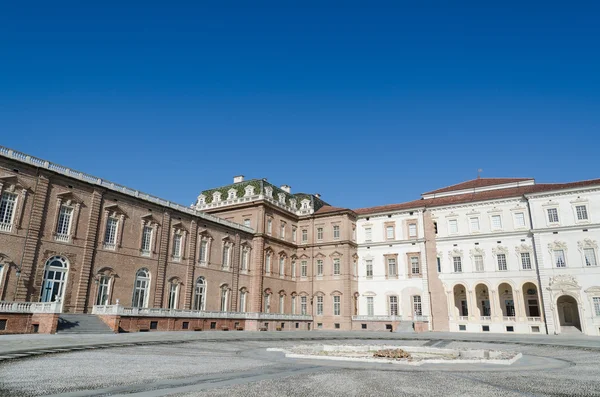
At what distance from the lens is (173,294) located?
37.9 metres

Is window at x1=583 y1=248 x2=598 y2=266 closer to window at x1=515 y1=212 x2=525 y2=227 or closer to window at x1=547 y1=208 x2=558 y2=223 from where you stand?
window at x1=547 y1=208 x2=558 y2=223

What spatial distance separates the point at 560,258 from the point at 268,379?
129 feet

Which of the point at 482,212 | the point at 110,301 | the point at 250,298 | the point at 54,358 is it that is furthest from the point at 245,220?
the point at 54,358

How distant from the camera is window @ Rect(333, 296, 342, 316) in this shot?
48344 millimetres

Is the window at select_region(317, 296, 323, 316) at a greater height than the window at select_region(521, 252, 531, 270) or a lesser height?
lesser

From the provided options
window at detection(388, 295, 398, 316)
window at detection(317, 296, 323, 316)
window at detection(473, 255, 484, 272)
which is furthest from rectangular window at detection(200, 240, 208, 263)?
window at detection(473, 255, 484, 272)

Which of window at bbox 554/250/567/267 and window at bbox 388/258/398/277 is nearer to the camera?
window at bbox 554/250/567/267

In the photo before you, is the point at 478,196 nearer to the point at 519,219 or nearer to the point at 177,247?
the point at 519,219

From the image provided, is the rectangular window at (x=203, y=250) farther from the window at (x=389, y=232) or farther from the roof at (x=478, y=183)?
the roof at (x=478, y=183)

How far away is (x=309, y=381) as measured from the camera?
34.7 ft

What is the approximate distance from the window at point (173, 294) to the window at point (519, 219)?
1364 inches

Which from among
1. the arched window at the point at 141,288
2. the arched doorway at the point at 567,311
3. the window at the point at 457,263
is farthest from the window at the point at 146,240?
the arched doorway at the point at 567,311

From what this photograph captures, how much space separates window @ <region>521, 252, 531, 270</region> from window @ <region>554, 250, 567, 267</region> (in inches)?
94.1

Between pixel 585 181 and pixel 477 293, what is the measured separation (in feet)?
52.1
